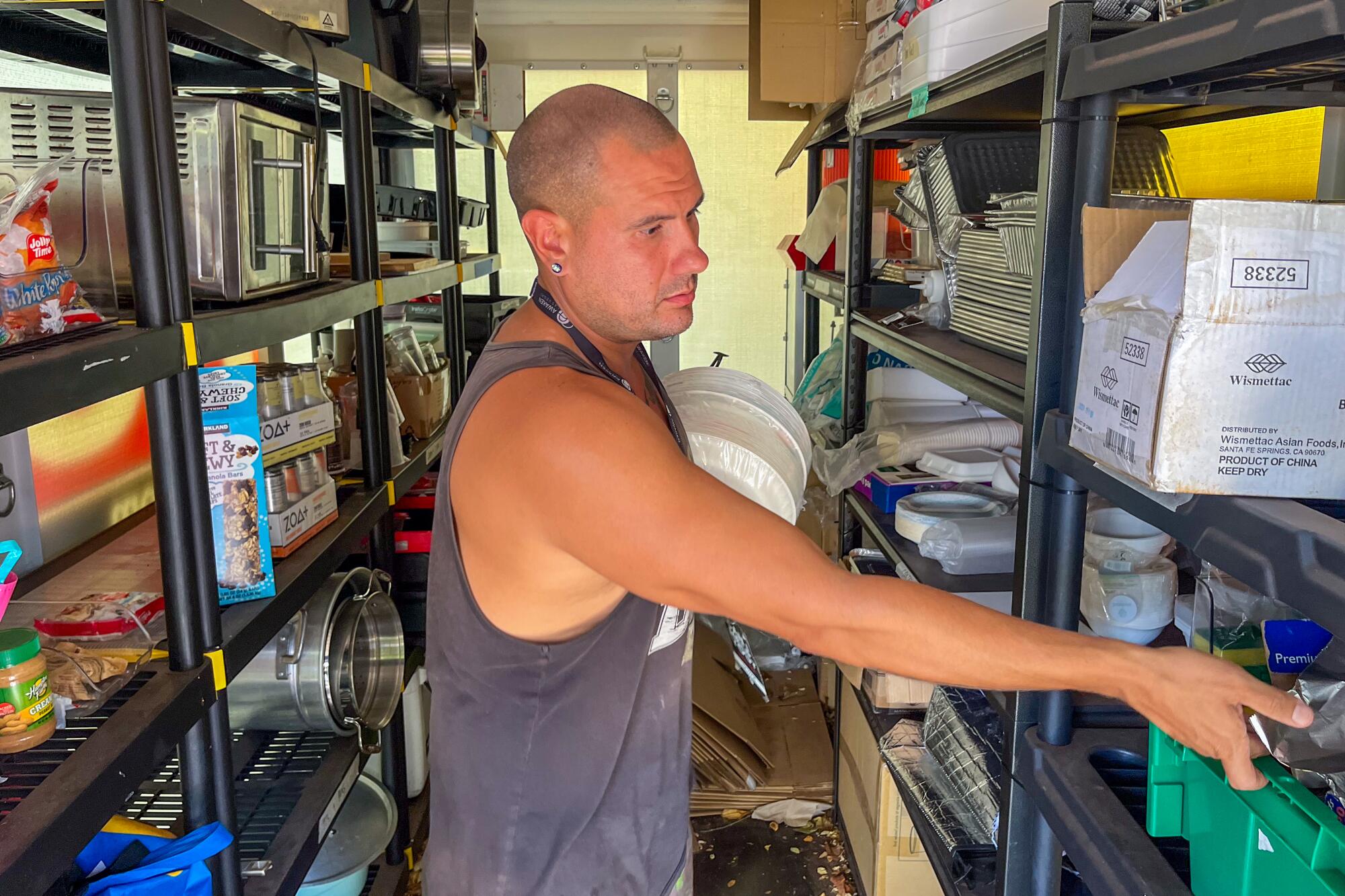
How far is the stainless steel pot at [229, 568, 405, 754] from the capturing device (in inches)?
87.4

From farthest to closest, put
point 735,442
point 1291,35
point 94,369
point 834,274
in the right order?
point 834,274 < point 735,442 < point 94,369 < point 1291,35

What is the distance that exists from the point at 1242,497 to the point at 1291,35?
0.40m

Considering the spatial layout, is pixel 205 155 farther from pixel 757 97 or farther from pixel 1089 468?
pixel 757 97

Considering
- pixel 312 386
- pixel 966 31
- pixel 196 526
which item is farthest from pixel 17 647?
pixel 966 31

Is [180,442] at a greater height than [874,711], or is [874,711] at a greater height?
[180,442]

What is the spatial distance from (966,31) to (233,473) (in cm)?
157

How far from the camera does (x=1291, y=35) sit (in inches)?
33.5

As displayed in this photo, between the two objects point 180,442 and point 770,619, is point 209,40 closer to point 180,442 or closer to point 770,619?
point 180,442

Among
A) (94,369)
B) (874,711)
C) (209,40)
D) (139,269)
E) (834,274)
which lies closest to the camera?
(94,369)

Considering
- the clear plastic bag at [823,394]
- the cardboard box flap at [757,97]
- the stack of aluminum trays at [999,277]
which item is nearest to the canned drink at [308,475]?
the stack of aluminum trays at [999,277]

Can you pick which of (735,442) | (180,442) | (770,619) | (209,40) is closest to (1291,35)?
(770,619)

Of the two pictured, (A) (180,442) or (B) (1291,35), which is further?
(A) (180,442)

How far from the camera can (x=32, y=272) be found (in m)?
1.32

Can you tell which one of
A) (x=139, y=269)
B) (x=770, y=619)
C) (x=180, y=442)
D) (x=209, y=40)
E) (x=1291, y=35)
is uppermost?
(x=209, y=40)
